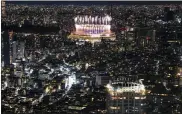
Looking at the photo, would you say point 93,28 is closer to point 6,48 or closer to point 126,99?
point 126,99

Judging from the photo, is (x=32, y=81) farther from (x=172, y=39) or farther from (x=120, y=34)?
(x=172, y=39)

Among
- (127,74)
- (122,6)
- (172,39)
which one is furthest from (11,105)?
(172,39)

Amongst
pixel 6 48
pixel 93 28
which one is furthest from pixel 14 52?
pixel 93 28

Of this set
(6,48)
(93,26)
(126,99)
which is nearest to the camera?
(126,99)

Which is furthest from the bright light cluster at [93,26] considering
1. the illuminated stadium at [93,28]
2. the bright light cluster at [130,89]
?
the bright light cluster at [130,89]

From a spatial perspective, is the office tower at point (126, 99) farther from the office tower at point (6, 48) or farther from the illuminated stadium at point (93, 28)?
the office tower at point (6, 48)

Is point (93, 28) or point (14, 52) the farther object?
point (14, 52)
